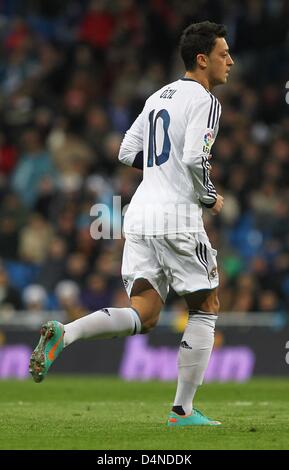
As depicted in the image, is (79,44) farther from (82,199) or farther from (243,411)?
(243,411)

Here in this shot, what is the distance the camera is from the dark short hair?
7387 millimetres

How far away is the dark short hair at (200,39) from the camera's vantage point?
7.39m

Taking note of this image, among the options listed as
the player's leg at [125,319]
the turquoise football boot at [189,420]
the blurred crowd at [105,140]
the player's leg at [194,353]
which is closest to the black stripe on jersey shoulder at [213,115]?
the player's leg at [125,319]

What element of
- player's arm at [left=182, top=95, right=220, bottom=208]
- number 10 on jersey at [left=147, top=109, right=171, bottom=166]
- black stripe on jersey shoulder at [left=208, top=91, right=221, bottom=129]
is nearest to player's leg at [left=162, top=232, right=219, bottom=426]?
player's arm at [left=182, top=95, right=220, bottom=208]

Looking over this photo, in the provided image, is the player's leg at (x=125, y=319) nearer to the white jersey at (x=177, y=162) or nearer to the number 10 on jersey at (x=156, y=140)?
the white jersey at (x=177, y=162)

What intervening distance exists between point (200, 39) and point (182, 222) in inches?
Result: 44.4

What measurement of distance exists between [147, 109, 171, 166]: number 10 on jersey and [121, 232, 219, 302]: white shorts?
1.55 ft

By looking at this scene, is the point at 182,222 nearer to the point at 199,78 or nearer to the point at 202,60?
the point at 199,78

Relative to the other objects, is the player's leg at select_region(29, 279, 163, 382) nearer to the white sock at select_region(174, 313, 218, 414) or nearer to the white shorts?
the white shorts

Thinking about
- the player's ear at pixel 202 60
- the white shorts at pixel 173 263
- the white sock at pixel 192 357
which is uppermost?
the player's ear at pixel 202 60

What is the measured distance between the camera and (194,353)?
23.9 ft

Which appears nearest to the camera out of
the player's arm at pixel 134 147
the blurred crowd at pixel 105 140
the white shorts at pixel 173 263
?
the white shorts at pixel 173 263

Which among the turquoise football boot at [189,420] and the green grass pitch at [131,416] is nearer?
the green grass pitch at [131,416]

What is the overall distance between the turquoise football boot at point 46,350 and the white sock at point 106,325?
126mm
